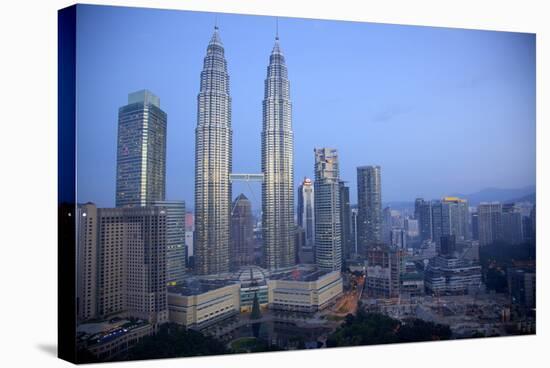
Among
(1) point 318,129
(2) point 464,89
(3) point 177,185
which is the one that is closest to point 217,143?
(3) point 177,185

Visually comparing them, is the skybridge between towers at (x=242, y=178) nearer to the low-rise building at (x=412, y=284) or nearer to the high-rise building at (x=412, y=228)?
the high-rise building at (x=412, y=228)

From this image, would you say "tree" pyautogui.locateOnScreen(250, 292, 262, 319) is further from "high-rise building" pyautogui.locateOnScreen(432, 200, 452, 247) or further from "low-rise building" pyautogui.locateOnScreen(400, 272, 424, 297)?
"high-rise building" pyautogui.locateOnScreen(432, 200, 452, 247)

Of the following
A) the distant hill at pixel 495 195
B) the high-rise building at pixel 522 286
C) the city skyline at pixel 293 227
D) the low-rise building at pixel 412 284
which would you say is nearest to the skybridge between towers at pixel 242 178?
the city skyline at pixel 293 227

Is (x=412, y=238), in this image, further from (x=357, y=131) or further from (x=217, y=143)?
(x=217, y=143)

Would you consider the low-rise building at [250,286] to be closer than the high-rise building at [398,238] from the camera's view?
Yes

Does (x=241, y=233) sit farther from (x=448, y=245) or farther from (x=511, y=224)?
(x=511, y=224)
